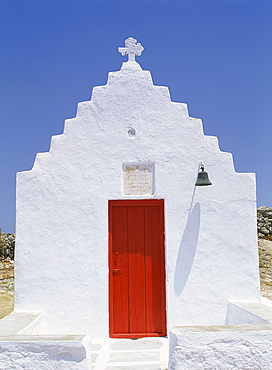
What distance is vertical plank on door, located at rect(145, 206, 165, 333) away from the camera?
5.75m

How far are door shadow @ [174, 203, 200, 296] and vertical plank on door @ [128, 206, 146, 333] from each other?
21.2 inches

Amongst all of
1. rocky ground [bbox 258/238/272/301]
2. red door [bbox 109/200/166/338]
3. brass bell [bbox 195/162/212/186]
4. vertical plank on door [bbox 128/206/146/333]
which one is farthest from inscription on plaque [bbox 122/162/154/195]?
rocky ground [bbox 258/238/272/301]

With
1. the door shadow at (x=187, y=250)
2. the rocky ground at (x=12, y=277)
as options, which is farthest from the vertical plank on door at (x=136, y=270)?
the rocky ground at (x=12, y=277)

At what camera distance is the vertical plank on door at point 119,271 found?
575 cm

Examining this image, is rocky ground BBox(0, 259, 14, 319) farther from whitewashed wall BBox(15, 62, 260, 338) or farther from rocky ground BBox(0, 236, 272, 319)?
whitewashed wall BBox(15, 62, 260, 338)

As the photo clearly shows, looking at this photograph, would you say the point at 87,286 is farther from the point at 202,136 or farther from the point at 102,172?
the point at 202,136

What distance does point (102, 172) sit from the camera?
585 centimetres

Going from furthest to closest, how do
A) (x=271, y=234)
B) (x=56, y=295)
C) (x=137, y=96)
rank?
(x=271, y=234) → (x=137, y=96) → (x=56, y=295)

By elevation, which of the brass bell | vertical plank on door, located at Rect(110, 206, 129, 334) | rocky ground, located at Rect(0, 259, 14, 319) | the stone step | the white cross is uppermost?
the white cross

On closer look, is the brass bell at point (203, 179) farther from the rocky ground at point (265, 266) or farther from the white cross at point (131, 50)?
the rocky ground at point (265, 266)

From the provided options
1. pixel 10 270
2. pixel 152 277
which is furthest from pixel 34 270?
pixel 10 270

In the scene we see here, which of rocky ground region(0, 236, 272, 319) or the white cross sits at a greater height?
the white cross

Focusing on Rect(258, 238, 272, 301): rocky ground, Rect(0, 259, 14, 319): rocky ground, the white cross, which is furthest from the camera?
Rect(258, 238, 272, 301): rocky ground

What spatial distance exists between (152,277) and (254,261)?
1.54 metres
